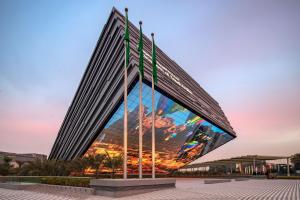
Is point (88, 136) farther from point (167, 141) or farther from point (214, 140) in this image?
point (214, 140)

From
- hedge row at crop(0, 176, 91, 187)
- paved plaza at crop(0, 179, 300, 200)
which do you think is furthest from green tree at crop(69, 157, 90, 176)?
paved plaza at crop(0, 179, 300, 200)

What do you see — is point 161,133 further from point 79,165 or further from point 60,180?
point 60,180

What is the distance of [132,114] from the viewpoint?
139 feet

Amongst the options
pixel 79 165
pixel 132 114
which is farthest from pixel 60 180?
pixel 132 114

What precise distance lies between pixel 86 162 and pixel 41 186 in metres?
12.6

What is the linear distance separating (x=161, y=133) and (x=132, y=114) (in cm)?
747

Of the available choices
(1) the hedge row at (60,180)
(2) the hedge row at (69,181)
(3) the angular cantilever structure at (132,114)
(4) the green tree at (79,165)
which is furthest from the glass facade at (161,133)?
(2) the hedge row at (69,181)

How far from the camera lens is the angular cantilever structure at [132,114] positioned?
40562 mm

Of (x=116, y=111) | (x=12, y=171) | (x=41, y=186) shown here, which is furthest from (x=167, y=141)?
(x=12, y=171)

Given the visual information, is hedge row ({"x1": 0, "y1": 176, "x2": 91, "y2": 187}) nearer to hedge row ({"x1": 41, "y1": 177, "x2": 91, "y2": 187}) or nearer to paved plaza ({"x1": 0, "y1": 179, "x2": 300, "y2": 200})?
hedge row ({"x1": 41, "y1": 177, "x2": 91, "y2": 187})

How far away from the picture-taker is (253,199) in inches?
647

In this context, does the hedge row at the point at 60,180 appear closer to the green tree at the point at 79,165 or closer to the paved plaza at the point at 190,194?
the paved plaza at the point at 190,194

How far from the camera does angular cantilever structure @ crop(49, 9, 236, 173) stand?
4056 centimetres

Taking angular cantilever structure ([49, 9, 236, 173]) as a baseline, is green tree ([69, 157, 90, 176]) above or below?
below
